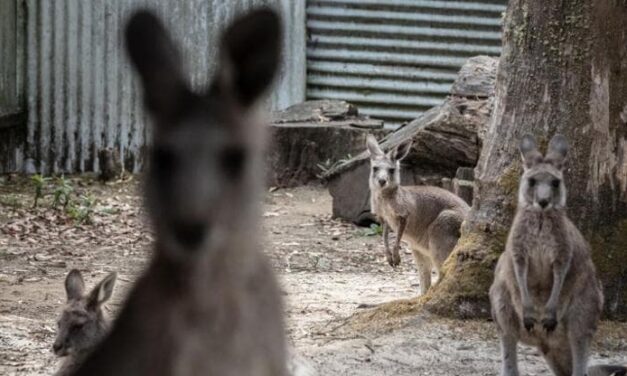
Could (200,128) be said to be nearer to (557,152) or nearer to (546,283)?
(546,283)

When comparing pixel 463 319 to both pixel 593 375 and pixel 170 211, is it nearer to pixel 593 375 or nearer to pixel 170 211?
pixel 593 375

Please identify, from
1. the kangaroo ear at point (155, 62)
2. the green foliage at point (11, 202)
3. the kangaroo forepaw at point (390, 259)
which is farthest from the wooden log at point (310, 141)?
the kangaroo ear at point (155, 62)

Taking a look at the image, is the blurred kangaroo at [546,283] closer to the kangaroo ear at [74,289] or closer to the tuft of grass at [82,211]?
the kangaroo ear at [74,289]

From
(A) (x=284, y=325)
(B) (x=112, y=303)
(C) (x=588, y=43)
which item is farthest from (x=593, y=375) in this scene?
(A) (x=284, y=325)

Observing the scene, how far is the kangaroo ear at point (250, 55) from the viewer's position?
2162mm

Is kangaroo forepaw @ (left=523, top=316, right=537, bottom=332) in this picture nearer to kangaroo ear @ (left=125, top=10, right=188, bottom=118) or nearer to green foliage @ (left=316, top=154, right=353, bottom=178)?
kangaroo ear @ (left=125, top=10, right=188, bottom=118)

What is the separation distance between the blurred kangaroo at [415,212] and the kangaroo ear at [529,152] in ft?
8.99

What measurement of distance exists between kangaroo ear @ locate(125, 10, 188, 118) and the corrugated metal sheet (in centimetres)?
1222

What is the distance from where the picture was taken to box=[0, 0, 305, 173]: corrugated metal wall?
551 inches

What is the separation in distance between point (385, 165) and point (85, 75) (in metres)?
4.86

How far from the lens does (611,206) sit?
6.95 metres

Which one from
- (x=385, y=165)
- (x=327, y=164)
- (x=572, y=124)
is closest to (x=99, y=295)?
(x=572, y=124)

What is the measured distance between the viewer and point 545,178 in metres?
6.18

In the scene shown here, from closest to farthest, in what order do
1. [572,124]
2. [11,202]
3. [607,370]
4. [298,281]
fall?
[607,370] → [572,124] → [298,281] → [11,202]
